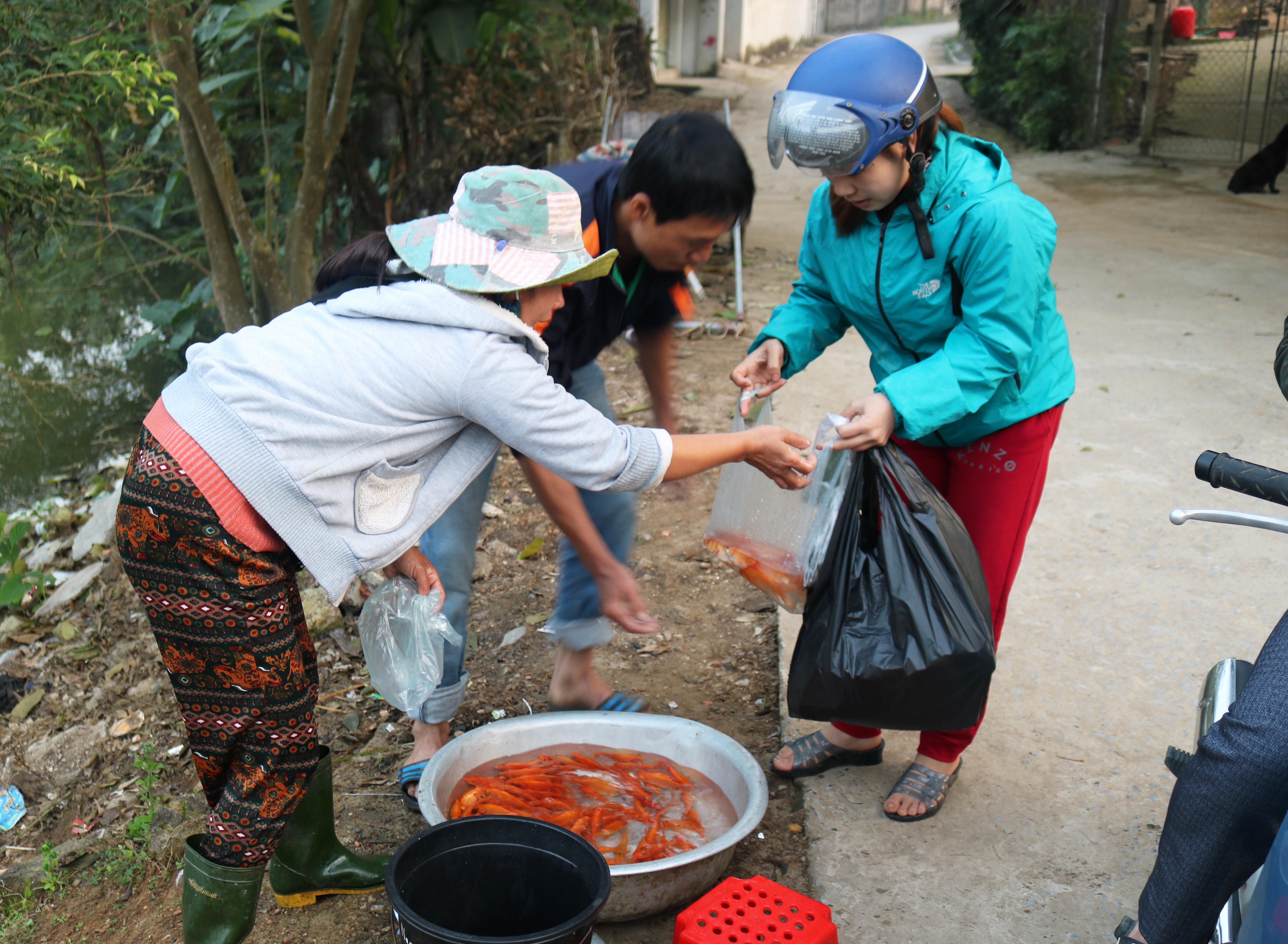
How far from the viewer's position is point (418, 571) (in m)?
2.21

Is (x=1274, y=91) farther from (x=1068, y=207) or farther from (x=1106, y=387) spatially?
(x=1106, y=387)

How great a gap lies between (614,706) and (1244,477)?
1.79 metres

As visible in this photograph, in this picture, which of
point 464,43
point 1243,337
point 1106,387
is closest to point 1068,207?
point 1243,337

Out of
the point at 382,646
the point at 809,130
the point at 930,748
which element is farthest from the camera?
the point at 930,748

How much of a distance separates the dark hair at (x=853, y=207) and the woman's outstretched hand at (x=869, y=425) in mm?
383

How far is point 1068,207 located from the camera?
33.4 ft

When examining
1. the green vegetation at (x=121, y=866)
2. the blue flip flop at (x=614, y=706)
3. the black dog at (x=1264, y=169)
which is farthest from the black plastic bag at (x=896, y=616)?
the black dog at (x=1264, y=169)

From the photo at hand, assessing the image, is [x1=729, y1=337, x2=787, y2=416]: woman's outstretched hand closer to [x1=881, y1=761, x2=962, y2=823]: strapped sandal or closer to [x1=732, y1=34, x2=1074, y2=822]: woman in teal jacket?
[x1=732, y1=34, x2=1074, y2=822]: woman in teal jacket

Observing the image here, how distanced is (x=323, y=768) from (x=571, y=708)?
0.85 meters

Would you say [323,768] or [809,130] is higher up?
[809,130]

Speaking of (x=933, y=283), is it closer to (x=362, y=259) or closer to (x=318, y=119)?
(x=362, y=259)

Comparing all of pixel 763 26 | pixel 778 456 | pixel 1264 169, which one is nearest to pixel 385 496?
pixel 778 456

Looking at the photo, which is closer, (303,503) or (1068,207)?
(303,503)

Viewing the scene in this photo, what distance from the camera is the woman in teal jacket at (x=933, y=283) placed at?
2043mm
